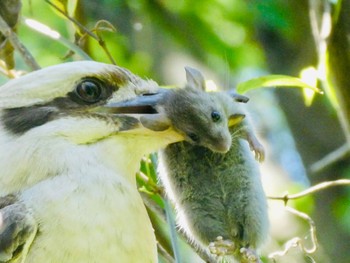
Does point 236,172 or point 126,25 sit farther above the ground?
point 236,172

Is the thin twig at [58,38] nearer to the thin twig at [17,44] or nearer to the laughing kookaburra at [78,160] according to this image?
the thin twig at [17,44]

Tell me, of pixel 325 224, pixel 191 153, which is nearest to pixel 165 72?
pixel 325 224

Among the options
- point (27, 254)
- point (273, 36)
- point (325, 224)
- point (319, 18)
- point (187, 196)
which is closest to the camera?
point (27, 254)

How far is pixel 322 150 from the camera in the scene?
6.21m

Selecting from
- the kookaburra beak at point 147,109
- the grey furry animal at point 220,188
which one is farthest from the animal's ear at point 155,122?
the grey furry animal at point 220,188

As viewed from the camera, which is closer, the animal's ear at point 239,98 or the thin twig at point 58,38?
the animal's ear at point 239,98

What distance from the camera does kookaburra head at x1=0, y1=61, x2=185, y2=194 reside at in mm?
3498

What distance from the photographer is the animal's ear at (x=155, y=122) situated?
3514 millimetres

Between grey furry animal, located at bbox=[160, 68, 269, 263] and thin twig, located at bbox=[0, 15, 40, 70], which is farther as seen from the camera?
thin twig, located at bbox=[0, 15, 40, 70]

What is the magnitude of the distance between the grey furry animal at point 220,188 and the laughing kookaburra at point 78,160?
22 cm

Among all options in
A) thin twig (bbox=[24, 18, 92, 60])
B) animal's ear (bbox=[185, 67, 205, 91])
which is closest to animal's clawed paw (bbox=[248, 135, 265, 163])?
animal's ear (bbox=[185, 67, 205, 91])

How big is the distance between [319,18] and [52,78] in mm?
1570

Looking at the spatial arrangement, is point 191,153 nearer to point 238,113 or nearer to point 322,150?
point 238,113

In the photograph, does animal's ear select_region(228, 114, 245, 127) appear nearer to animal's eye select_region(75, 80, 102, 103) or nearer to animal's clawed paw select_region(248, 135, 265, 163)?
animal's clawed paw select_region(248, 135, 265, 163)
